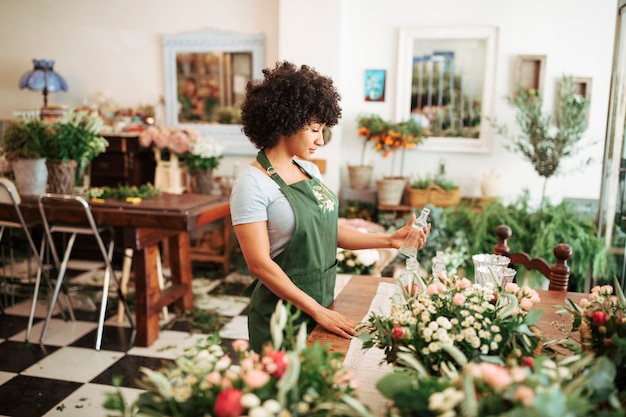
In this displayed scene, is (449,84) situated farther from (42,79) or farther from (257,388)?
(257,388)

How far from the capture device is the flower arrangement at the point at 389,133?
193 inches

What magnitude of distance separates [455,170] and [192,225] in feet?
9.54

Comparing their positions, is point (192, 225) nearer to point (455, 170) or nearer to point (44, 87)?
point (455, 170)

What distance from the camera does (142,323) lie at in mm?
3537

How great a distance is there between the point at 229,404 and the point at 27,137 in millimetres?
3504

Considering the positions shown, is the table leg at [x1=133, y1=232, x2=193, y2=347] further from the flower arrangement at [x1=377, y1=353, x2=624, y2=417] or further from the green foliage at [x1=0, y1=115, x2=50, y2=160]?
the flower arrangement at [x1=377, y1=353, x2=624, y2=417]

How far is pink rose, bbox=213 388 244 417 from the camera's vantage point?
0.81m

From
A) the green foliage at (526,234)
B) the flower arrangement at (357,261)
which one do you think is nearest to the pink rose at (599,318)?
the flower arrangement at (357,261)

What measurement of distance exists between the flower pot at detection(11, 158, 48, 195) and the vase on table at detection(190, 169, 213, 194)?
119 cm

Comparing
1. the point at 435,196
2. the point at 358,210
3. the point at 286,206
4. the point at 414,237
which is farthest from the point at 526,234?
the point at 286,206

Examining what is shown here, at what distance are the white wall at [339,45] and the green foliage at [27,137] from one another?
7.53 feet

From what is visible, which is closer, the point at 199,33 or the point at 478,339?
the point at 478,339

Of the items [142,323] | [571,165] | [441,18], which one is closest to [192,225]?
[142,323]

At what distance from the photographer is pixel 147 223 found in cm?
338
